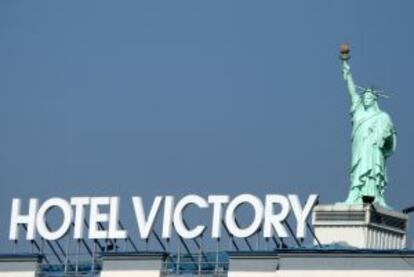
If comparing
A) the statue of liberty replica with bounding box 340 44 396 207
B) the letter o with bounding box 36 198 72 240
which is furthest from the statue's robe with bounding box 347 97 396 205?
the letter o with bounding box 36 198 72 240

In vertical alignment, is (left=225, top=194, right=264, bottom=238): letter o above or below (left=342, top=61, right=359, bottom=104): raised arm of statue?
below

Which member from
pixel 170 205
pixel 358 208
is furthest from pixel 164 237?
pixel 358 208

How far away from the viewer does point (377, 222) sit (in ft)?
404

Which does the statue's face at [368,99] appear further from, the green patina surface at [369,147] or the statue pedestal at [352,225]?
the statue pedestal at [352,225]

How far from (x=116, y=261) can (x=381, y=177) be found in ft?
49.3

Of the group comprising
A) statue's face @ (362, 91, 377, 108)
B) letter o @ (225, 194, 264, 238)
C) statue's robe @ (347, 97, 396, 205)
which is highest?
statue's face @ (362, 91, 377, 108)

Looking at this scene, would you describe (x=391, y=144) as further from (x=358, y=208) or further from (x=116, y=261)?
(x=116, y=261)

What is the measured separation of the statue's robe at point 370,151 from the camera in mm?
125000

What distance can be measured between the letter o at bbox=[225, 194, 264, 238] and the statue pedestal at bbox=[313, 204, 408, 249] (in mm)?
4132

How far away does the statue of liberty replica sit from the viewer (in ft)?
410

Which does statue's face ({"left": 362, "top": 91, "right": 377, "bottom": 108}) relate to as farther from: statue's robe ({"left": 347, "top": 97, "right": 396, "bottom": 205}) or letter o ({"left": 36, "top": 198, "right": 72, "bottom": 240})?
letter o ({"left": 36, "top": 198, "right": 72, "bottom": 240})

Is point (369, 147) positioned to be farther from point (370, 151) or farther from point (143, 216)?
point (143, 216)

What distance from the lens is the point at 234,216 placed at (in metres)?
120

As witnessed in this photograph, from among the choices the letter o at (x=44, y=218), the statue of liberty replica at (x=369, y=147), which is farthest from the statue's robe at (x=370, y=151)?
the letter o at (x=44, y=218)
